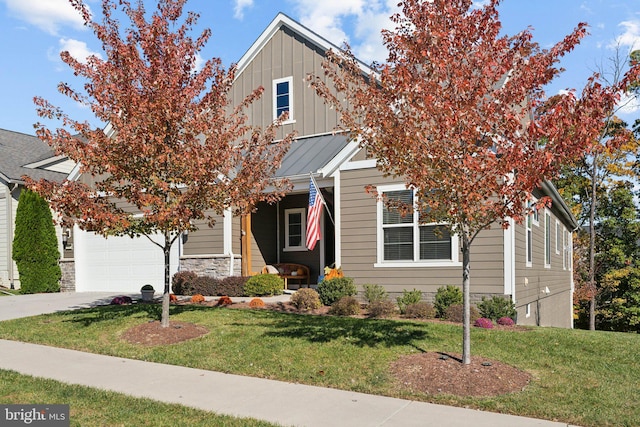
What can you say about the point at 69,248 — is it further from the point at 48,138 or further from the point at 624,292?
the point at 624,292

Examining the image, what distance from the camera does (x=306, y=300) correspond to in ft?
40.6

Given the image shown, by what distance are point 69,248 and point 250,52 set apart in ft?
32.1

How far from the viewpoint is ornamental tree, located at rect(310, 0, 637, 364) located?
6.40 metres

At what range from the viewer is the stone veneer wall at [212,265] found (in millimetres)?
16947

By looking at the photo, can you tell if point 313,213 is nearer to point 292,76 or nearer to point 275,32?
point 292,76

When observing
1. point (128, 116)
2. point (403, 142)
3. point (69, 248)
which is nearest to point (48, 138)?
point (128, 116)

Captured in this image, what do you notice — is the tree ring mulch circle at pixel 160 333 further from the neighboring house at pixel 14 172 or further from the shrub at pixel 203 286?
the neighboring house at pixel 14 172

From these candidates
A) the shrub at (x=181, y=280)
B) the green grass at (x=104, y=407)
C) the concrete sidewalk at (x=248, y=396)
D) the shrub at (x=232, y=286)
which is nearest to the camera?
the green grass at (x=104, y=407)

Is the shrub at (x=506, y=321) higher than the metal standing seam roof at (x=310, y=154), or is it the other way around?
the metal standing seam roof at (x=310, y=154)

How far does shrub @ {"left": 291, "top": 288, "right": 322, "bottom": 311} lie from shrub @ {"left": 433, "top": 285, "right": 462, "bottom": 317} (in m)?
2.60

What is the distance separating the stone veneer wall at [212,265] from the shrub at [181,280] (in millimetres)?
369

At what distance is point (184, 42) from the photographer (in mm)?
10078

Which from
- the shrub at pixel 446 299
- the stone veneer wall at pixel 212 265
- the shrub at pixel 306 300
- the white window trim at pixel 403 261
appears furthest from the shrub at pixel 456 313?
the stone veneer wall at pixel 212 265

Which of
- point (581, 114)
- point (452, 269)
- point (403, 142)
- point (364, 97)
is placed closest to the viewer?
point (581, 114)
